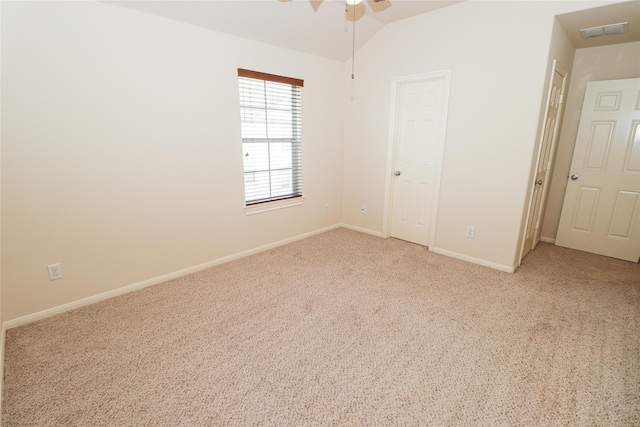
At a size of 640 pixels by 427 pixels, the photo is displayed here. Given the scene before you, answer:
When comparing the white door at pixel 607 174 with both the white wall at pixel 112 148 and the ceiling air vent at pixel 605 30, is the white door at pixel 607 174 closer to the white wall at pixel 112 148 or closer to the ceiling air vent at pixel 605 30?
the ceiling air vent at pixel 605 30

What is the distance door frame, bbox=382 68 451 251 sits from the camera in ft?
10.5

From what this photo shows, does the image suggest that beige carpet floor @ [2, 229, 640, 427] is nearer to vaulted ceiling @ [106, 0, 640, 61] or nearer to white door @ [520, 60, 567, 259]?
white door @ [520, 60, 567, 259]

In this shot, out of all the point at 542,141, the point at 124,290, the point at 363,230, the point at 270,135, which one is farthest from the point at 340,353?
the point at 542,141

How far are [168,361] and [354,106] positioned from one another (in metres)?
3.52

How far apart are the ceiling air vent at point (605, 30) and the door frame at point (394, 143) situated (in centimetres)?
124

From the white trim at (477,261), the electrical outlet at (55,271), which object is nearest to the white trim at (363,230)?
the white trim at (477,261)

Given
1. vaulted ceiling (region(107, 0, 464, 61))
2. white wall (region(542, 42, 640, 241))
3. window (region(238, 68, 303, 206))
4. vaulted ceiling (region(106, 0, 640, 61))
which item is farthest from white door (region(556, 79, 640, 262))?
window (region(238, 68, 303, 206))

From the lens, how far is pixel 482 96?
2953mm

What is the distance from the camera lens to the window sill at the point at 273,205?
3391 mm

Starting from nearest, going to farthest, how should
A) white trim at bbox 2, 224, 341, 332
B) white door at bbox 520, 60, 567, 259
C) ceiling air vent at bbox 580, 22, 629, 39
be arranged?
white trim at bbox 2, 224, 341, 332, ceiling air vent at bbox 580, 22, 629, 39, white door at bbox 520, 60, 567, 259

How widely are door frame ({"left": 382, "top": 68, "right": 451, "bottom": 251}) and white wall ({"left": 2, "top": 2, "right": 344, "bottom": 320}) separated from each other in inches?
54.2

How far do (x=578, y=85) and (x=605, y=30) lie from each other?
31.1 inches

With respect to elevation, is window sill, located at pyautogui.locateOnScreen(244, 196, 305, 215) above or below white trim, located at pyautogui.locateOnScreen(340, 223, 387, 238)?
above

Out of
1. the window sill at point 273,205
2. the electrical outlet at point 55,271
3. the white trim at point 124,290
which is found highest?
the window sill at point 273,205
